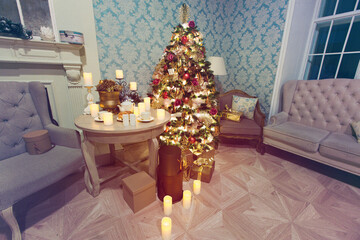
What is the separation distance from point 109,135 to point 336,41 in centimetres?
400

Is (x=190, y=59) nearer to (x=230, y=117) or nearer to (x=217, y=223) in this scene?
(x=230, y=117)

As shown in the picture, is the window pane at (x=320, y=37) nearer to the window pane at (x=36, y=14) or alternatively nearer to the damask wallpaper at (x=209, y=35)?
the damask wallpaper at (x=209, y=35)

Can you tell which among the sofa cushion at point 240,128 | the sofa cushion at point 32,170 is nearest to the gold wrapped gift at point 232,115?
the sofa cushion at point 240,128

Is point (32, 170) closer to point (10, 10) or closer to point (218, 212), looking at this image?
point (218, 212)

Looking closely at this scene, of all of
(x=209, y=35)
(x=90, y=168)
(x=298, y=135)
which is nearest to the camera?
(x=90, y=168)

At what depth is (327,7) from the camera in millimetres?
2912

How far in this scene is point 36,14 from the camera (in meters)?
1.97

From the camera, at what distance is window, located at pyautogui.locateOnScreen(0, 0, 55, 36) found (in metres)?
1.84

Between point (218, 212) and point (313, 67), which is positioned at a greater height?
point (313, 67)

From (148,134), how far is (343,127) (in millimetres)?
2989

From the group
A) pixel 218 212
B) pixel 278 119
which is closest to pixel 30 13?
pixel 218 212

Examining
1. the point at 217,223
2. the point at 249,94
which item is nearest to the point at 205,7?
the point at 249,94

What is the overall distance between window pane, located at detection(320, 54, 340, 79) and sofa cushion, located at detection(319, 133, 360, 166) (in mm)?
1363

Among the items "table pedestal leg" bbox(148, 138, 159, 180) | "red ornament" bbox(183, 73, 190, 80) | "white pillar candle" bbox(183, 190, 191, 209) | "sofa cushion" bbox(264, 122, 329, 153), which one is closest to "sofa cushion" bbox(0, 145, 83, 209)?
"table pedestal leg" bbox(148, 138, 159, 180)
